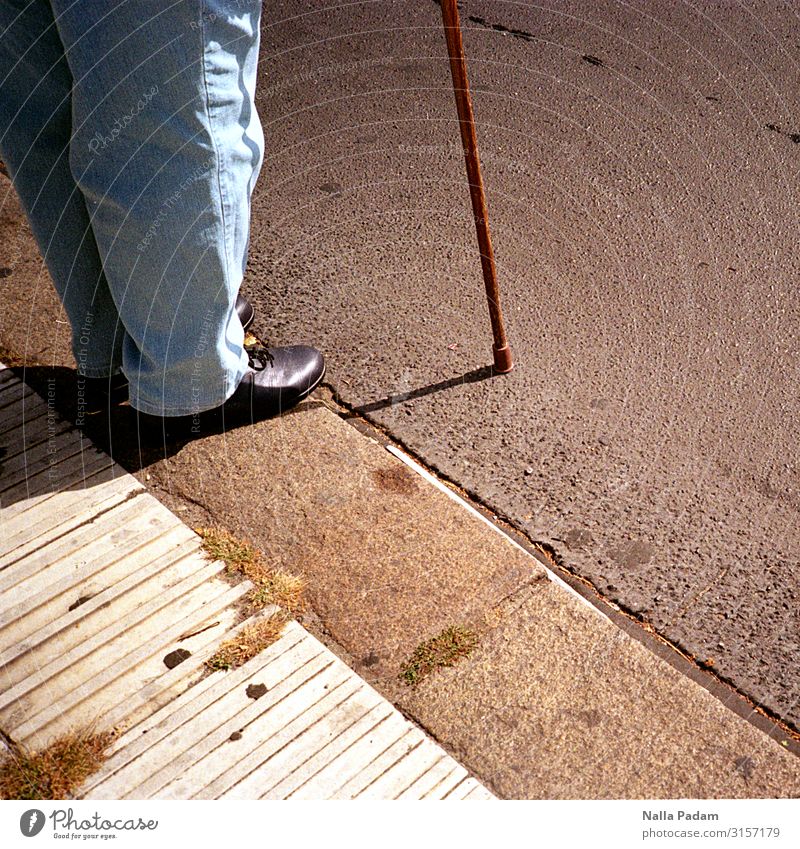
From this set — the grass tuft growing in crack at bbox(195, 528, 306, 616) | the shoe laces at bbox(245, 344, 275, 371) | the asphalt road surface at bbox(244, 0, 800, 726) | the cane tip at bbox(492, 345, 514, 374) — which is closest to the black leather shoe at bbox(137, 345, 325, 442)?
the shoe laces at bbox(245, 344, 275, 371)

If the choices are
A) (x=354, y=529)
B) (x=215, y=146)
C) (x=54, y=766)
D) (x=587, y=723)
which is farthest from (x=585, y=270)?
(x=54, y=766)

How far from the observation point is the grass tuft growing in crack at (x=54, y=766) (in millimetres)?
1707

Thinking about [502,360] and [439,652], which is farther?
[502,360]

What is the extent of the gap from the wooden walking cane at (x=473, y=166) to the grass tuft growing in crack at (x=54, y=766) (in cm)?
135

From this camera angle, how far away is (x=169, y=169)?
2.01m

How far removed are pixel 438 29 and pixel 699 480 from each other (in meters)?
2.56

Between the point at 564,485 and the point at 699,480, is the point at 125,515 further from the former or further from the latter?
the point at 699,480

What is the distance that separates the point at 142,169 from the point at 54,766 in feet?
3.54

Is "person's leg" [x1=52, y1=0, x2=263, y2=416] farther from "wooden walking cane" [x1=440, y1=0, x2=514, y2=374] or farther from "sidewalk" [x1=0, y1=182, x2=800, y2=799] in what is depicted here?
"wooden walking cane" [x1=440, y1=0, x2=514, y2=374]

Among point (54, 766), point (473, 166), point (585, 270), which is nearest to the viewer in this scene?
point (54, 766)

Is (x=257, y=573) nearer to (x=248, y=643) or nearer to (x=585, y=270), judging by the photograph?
(x=248, y=643)

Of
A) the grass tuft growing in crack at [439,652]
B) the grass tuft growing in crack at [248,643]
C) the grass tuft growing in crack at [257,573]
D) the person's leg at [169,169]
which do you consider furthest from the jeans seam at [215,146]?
the grass tuft growing in crack at [439,652]

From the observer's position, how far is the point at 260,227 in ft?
10.6

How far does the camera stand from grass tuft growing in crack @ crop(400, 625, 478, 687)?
1917 millimetres
